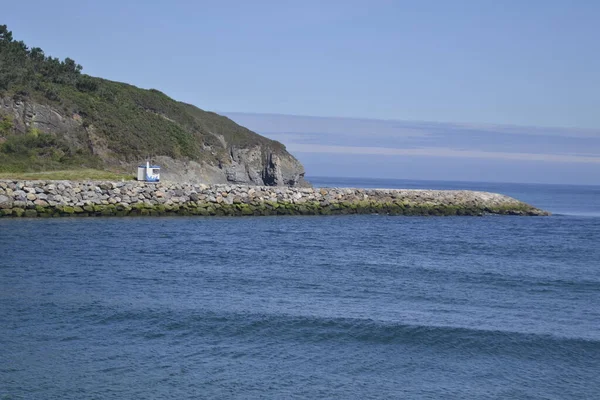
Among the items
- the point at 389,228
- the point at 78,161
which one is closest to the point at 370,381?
the point at 389,228

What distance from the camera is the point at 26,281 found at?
19828 mm

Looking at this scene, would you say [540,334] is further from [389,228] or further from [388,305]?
[389,228]

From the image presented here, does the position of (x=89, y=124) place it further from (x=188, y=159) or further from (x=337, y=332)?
(x=337, y=332)

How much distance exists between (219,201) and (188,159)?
18.0 m

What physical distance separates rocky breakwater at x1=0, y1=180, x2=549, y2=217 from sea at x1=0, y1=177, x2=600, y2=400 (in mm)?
4377

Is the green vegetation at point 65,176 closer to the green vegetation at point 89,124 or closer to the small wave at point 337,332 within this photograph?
Answer: the green vegetation at point 89,124

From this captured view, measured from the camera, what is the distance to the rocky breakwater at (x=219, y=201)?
36156 millimetres

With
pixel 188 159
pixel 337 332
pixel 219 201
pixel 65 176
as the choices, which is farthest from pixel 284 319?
pixel 188 159

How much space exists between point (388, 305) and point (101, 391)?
8.75 meters

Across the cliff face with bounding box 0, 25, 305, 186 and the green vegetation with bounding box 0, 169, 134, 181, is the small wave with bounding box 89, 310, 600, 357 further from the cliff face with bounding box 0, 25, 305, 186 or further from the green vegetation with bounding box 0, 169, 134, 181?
the cliff face with bounding box 0, 25, 305, 186

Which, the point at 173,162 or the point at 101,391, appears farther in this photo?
the point at 173,162

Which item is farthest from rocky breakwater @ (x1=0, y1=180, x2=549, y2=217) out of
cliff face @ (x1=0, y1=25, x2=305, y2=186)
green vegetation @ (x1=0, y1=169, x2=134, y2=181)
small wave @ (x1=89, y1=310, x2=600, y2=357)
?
small wave @ (x1=89, y1=310, x2=600, y2=357)

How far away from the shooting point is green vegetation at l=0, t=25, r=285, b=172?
48.0 metres

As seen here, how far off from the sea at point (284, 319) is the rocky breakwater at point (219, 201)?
4377 millimetres
